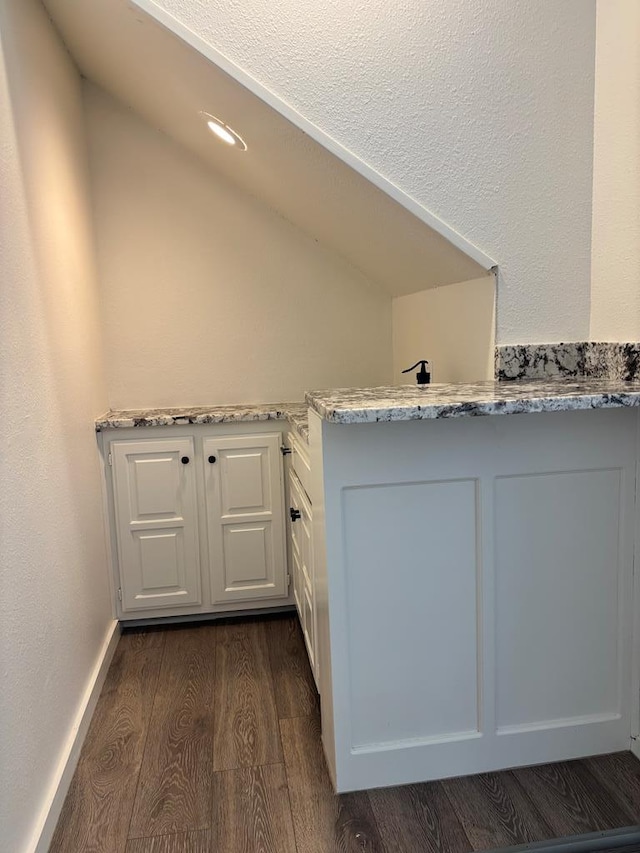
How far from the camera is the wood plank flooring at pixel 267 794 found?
1.43 m

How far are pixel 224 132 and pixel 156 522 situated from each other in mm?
1436

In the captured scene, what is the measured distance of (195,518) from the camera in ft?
8.20

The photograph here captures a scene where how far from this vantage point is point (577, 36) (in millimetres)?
1764

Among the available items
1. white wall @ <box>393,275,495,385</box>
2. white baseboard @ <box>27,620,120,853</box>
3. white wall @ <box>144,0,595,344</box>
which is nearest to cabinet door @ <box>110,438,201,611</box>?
white baseboard @ <box>27,620,120,853</box>

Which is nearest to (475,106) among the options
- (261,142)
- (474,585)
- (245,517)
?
(261,142)

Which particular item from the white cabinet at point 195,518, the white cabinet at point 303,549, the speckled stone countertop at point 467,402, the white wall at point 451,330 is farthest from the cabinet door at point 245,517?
the speckled stone countertop at point 467,402

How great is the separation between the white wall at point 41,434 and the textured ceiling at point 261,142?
209 millimetres

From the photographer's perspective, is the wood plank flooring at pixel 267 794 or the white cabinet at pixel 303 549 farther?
the white cabinet at pixel 303 549

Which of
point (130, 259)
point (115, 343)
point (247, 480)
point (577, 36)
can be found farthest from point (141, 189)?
point (577, 36)

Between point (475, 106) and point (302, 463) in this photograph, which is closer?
point (475, 106)

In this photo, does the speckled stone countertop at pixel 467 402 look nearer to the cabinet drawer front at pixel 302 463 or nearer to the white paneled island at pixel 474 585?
the white paneled island at pixel 474 585

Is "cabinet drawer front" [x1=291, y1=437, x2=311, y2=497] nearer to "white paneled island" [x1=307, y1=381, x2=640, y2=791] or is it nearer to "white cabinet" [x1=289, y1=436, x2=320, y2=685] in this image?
"white cabinet" [x1=289, y1=436, x2=320, y2=685]

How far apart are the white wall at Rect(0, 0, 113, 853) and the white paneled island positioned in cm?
68

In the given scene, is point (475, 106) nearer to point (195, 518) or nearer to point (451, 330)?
point (451, 330)
